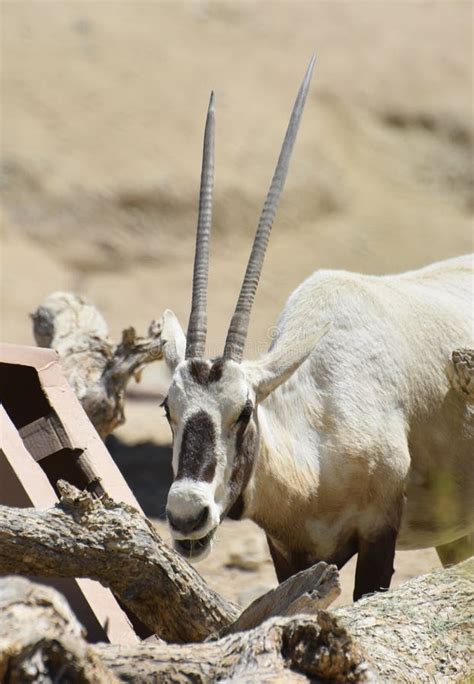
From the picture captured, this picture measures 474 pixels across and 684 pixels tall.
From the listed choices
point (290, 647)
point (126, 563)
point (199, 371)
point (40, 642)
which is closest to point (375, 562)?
point (199, 371)

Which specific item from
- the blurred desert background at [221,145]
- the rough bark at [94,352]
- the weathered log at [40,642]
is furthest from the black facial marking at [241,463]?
the blurred desert background at [221,145]

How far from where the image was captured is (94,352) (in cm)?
691

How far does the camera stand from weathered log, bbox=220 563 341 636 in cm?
332

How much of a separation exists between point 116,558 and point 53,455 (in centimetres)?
140

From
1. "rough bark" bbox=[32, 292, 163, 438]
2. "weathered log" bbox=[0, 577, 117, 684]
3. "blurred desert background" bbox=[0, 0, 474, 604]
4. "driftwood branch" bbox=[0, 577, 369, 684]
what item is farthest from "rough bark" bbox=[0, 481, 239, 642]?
"blurred desert background" bbox=[0, 0, 474, 604]

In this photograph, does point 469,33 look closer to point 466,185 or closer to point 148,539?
point 466,185

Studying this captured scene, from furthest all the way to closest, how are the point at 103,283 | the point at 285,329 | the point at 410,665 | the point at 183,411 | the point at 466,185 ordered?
the point at 466,185
the point at 103,283
the point at 285,329
the point at 183,411
the point at 410,665

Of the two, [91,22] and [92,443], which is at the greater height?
[91,22]

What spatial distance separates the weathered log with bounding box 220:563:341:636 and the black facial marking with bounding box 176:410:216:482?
70cm

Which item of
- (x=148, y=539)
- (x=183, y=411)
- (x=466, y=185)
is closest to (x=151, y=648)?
(x=148, y=539)

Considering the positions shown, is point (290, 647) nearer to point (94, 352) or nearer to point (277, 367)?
point (277, 367)

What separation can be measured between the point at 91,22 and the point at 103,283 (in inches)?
161

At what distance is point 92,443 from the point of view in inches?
194

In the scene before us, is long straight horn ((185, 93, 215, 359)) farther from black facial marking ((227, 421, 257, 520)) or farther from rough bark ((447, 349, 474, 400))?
rough bark ((447, 349, 474, 400))
